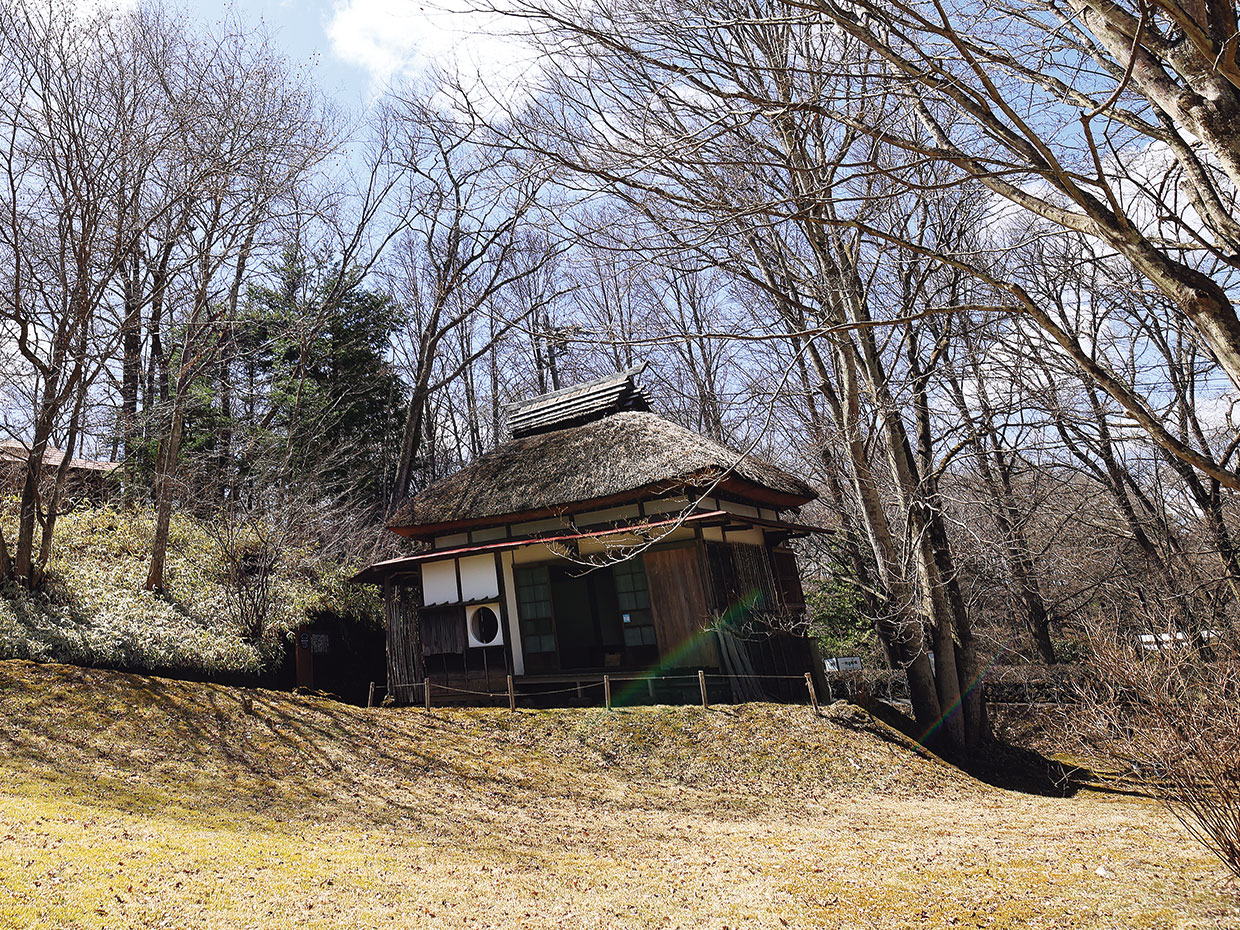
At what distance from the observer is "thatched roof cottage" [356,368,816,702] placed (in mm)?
11867

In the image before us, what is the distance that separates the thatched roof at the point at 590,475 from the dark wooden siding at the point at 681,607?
1148 millimetres

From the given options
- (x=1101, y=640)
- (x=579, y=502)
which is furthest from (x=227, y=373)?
(x=1101, y=640)

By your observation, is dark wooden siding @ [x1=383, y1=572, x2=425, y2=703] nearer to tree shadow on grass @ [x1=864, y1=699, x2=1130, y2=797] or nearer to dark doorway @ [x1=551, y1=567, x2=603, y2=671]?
dark doorway @ [x1=551, y1=567, x2=603, y2=671]

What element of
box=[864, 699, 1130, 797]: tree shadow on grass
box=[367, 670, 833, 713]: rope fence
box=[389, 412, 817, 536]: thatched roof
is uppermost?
box=[389, 412, 817, 536]: thatched roof

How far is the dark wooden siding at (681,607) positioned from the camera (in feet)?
38.4

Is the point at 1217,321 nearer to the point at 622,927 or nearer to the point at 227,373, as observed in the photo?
the point at 622,927

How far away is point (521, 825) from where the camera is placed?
7227 mm

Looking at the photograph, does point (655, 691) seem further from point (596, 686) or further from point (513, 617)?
point (513, 617)

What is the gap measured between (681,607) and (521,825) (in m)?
5.11

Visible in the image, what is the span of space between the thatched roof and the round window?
162cm

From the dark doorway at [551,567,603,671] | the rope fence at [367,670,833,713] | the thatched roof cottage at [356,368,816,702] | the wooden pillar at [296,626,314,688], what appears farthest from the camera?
the wooden pillar at [296,626,314,688]

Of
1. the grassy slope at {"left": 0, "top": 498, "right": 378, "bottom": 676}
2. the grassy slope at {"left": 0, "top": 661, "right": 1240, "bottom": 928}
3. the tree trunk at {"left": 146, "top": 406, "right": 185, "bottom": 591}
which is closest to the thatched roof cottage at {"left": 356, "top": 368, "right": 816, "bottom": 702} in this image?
the grassy slope at {"left": 0, "top": 661, "right": 1240, "bottom": 928}

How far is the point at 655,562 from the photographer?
12039mm

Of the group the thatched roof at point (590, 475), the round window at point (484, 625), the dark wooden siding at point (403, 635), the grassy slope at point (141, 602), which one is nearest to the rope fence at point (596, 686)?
the dark wooden siding at point (403, 635)
